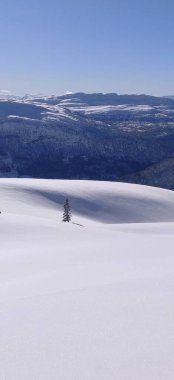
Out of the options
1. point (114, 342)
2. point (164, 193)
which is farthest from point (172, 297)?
point (164, 193)

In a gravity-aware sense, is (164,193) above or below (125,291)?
below

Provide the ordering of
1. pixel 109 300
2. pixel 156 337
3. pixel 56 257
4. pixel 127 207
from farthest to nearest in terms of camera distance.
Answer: pixel 127 207 < pixel 56 257 < pixel 109 300 < pixel 156 337

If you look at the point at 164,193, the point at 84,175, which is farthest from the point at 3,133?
the point at 164,193

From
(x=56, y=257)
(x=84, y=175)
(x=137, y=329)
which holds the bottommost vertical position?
(x=84, y=175)

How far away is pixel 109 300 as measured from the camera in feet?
21.4

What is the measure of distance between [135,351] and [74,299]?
200 centimetres

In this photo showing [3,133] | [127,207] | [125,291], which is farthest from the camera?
[3,133]

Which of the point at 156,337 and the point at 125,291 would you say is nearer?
the point at 156,337

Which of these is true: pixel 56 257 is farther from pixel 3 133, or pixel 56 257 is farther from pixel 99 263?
pixel 3 133

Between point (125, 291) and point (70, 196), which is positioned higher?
point (125, 291)

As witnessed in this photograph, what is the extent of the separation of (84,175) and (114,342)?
160 m

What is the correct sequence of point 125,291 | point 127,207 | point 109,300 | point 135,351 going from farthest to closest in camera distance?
point 127,207 → point 125,291 → point 109,300 → point 135,351

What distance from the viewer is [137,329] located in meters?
5.35

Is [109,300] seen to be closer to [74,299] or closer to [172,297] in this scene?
[74,299]
